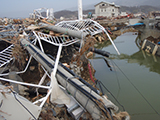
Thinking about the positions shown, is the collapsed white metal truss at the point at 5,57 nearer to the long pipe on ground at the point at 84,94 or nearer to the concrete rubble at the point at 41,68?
the concrete rubble at the point at 41,68

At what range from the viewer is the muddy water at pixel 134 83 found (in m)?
6.53

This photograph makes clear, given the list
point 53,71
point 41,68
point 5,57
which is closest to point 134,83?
point 41,68

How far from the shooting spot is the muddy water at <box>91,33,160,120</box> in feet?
21.4

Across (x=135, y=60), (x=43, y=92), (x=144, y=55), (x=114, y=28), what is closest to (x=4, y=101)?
(x=43, y=92)

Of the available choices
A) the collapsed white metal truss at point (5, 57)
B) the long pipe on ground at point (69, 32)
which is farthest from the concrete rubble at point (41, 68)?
the collapsed white metal truss at point (5, 57)

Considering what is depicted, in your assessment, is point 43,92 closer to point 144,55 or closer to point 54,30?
point 54,30

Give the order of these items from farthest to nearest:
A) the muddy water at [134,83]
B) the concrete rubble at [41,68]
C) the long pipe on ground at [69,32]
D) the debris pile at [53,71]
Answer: the long pipe on ground at [69,32]
the muddy water at [134,83]
the concrete rubble at [41,68]
the debris pile at [53,71]

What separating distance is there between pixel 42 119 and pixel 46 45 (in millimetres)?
6605

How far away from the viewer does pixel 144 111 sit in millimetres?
6371

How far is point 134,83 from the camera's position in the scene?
882 centimetres

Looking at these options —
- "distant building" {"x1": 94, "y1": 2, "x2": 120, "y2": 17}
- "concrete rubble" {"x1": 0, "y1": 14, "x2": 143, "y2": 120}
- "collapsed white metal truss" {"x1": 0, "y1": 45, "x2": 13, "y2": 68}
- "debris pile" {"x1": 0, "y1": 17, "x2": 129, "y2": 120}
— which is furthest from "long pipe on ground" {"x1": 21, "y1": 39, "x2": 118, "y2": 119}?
"distant building" {"x1": 94, "y1": 2, "x2": 120, "y2": 17}

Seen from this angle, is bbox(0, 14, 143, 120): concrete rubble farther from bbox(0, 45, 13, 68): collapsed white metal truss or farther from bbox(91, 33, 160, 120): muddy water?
bbox(91, 33, 160, 120): muddy water

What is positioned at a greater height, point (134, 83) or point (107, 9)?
point (107, 9)

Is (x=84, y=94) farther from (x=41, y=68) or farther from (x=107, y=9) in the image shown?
(x=107, y=9)
